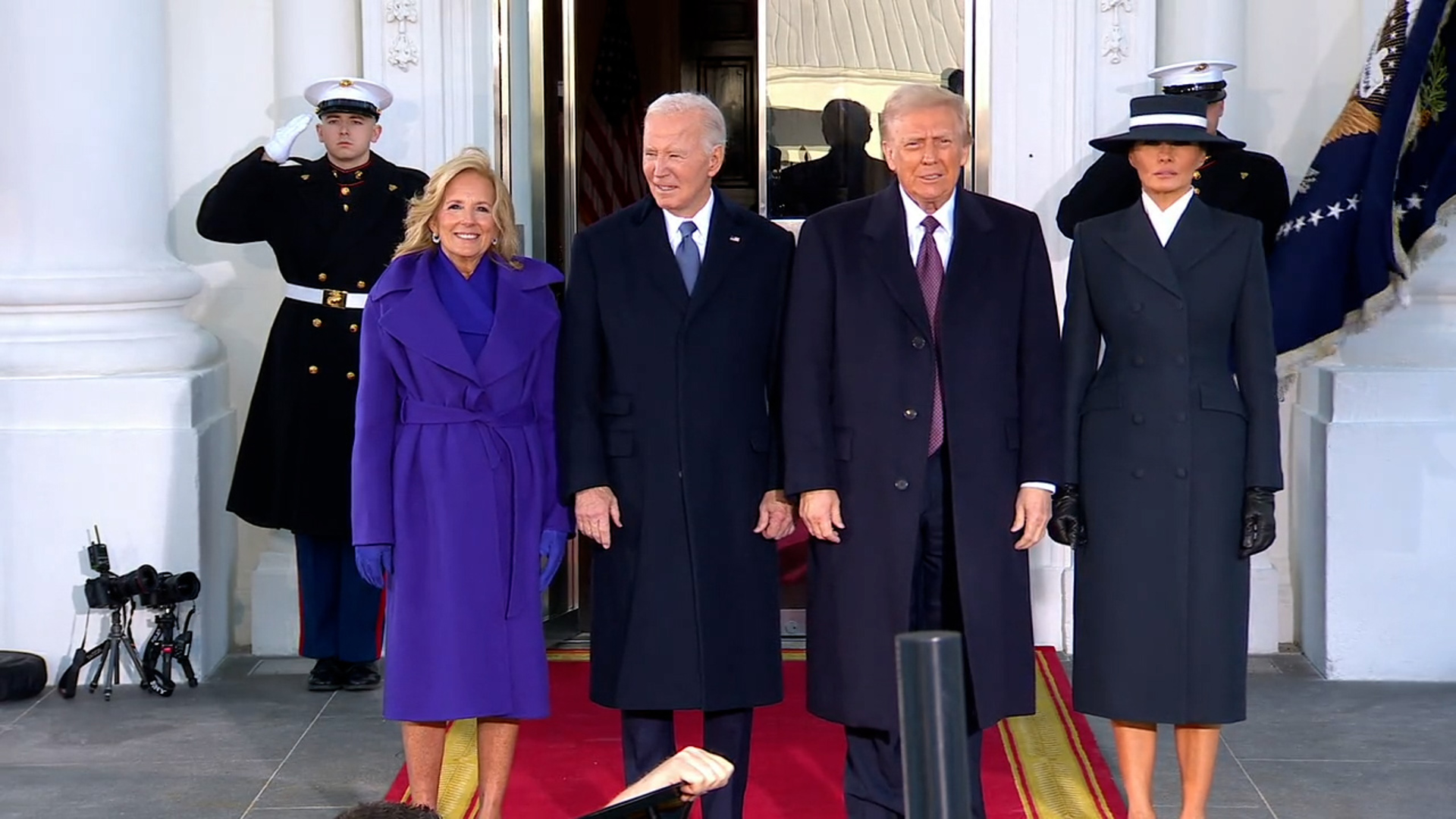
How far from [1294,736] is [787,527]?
194 centimetres

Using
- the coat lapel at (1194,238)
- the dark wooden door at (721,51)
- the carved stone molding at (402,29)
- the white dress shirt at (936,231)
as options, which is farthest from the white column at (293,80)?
the dark wooden door at (721,51)

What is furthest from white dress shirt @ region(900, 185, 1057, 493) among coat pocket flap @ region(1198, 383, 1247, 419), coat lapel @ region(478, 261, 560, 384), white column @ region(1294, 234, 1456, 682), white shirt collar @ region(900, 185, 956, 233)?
white column @ region(1294, 234, 1456, 682)

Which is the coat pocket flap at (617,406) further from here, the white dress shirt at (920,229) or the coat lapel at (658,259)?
the white dress shirt at (920,229)

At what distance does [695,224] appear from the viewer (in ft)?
13.0

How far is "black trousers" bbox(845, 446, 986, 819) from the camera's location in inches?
151

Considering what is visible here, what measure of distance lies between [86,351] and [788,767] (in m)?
2.63

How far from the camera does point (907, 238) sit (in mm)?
3883

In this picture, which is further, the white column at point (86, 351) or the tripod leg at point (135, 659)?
the white column at point (86, 351)

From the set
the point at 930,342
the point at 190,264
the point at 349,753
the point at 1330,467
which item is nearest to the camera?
the point at 930,342

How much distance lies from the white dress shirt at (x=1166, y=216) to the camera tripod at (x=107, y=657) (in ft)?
10.7

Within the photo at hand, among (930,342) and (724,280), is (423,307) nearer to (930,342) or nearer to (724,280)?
(724,280)

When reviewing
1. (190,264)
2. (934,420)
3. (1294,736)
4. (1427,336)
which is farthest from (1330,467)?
(190,264)

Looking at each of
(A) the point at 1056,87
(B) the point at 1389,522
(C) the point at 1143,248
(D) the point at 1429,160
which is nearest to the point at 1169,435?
(C) the point at 1143,248

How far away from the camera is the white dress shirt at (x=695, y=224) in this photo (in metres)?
3.97
